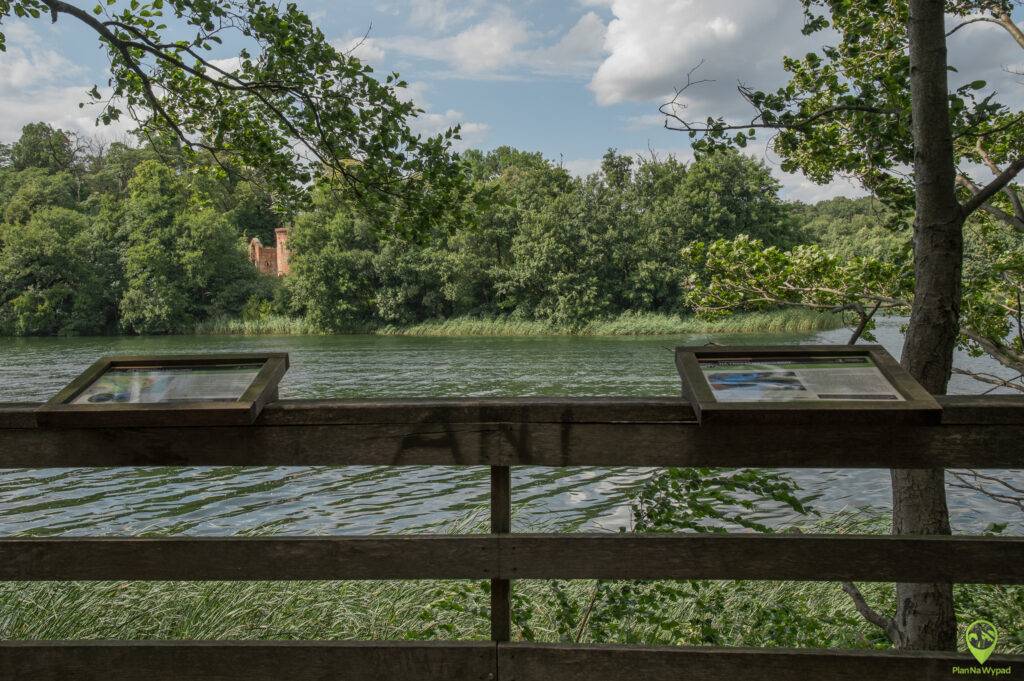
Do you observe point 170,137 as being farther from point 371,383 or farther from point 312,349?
point 312,349

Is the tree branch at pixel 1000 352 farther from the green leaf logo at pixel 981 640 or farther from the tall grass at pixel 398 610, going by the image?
the green leaf logo at pixel 981 640

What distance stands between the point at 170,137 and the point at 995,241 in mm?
7147

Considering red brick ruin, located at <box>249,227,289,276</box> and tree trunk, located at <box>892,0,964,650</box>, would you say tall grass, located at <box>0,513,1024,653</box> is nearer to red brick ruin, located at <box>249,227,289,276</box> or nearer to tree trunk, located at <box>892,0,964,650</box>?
tree trunk, located at <box>892,0,964,650</box>

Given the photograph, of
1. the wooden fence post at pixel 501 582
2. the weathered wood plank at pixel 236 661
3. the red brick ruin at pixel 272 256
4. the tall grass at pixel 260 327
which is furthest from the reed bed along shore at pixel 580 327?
the weathered wood plank at pixel 236 661

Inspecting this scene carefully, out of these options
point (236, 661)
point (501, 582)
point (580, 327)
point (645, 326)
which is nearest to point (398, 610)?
point (236, 661)

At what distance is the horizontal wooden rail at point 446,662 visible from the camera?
2.08 metres

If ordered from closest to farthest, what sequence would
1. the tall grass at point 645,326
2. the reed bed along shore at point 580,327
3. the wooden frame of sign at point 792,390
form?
the wooden frame of sign at point 792,390 → the tall grass at point 645,326 → the reed bed along shore at point 580,327

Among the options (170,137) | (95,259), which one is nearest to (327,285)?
(95,259)

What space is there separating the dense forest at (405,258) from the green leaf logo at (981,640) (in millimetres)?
46432

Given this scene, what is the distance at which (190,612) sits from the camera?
4.86 meters

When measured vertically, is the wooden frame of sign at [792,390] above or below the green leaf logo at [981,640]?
above

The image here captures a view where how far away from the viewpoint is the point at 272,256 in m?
70.6

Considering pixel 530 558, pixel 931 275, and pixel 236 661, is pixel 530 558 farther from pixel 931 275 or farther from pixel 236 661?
pixel 931 275

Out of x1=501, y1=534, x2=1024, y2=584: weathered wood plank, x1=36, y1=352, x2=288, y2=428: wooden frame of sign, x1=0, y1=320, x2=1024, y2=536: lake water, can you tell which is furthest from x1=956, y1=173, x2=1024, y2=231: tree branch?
x1=36, y1=352, x2=288, y2=428: wooden frame of sign
